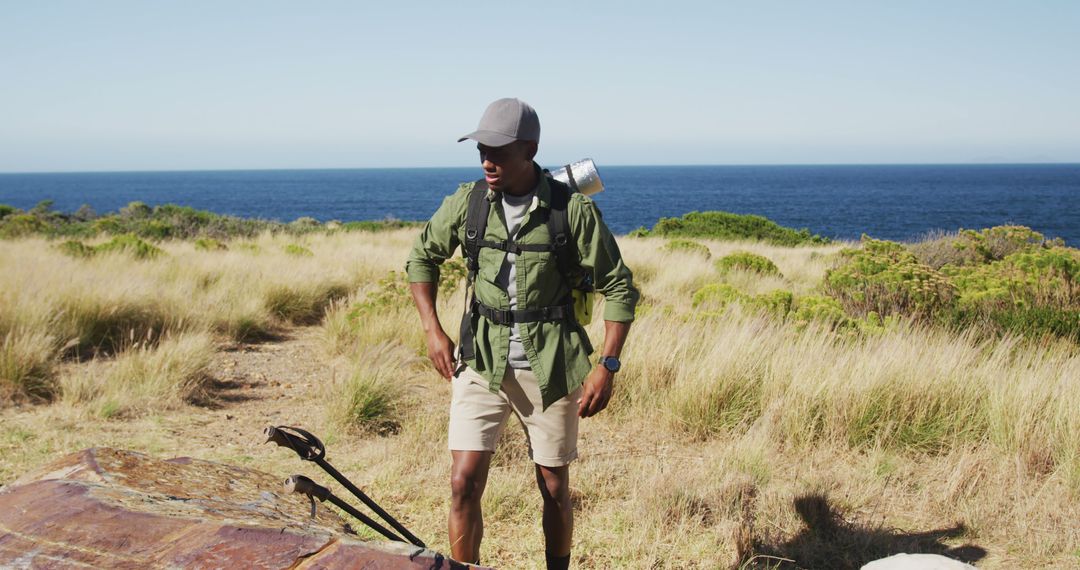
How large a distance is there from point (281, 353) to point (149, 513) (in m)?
5.88

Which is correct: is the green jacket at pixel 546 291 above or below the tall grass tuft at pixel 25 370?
above

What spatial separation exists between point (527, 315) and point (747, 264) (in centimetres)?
1015

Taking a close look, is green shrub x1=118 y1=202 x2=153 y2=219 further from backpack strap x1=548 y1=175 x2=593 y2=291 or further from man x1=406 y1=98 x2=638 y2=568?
backpack strap x1=548 y1=175 x2=593 y2=291

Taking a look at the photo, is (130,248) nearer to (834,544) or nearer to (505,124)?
(505,124)

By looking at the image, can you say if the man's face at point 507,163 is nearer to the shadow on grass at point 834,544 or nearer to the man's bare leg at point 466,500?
the man's bare leg at point 466,500

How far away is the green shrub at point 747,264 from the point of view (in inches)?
480

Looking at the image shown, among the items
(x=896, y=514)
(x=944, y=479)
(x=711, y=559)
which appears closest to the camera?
(x=711, y=559)

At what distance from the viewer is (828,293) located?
9.34 m

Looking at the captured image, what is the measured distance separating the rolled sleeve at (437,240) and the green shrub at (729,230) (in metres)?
21.0

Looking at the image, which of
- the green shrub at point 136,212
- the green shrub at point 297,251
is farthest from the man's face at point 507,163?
the green shrub at point 136,212

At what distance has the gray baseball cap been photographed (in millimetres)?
2734

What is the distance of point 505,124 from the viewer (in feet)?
9.05

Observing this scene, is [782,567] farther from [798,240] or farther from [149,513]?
[798,240]

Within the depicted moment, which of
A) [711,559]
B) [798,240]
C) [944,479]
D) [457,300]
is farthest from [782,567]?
[798,240]
